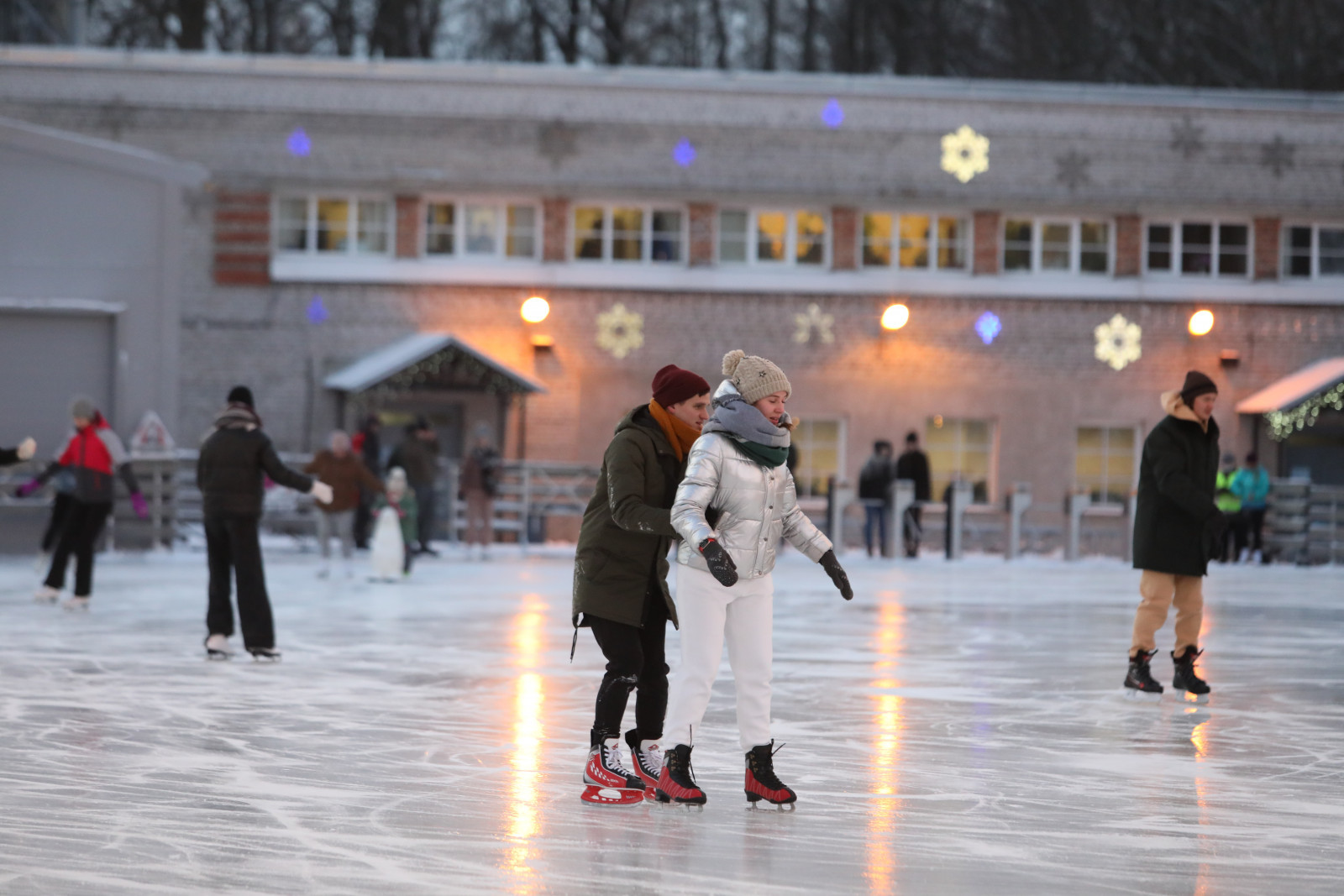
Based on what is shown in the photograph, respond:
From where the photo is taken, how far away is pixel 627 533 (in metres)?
6.38

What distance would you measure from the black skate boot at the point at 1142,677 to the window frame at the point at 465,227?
17408mm

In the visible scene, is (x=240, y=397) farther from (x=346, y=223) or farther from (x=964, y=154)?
(x=964, y=154)

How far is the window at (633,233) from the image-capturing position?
86.2 feet

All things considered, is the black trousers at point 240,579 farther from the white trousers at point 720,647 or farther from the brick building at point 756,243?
the brick building at point 756,243

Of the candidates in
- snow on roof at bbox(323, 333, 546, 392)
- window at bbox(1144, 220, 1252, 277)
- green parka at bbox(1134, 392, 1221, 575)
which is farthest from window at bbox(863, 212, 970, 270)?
green parka at bbox(1134, 392, 1221, 575)

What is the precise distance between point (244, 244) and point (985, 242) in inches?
417

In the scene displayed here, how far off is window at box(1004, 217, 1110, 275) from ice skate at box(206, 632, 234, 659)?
17945 millimetres

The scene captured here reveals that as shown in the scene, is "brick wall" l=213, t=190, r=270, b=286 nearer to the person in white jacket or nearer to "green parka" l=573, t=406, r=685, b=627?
"green parka" l=573, t=406, r=685, b=627

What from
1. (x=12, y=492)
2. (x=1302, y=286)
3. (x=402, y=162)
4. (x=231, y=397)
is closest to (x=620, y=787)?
(x=231, y=397)

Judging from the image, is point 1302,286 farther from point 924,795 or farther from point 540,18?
point 924,795

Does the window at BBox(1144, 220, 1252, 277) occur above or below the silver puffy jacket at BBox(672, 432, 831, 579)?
above

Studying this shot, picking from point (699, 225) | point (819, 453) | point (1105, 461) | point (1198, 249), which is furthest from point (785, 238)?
Result: point (1198, 249)

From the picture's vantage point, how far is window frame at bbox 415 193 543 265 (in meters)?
26.1

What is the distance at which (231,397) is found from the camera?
10.9 meters
